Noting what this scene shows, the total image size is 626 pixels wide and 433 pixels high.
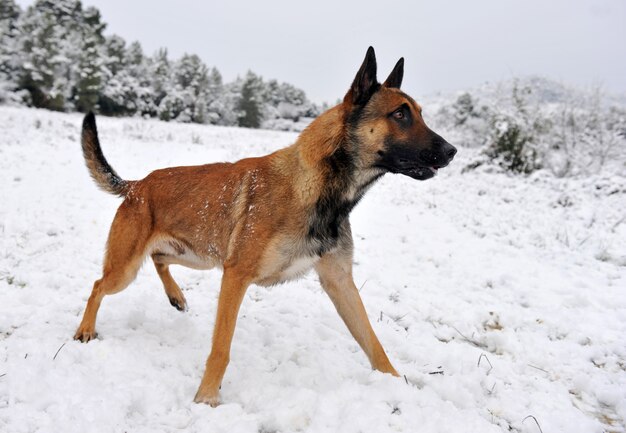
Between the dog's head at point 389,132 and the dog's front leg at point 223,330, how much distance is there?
139cm

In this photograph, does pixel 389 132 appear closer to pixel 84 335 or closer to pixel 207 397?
pixel 207 397

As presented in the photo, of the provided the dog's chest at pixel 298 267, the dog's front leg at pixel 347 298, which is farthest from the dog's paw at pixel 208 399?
the dog's front leg at pixel 347 298

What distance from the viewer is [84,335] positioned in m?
3.67

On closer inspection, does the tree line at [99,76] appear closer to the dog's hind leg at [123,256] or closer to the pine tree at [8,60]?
the pine tree at [8,60]

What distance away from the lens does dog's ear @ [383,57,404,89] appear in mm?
Result: 3699

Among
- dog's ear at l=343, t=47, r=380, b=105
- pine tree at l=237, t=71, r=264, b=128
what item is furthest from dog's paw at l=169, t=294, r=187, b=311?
pine tree at l=237, t=71, r=264, b=128

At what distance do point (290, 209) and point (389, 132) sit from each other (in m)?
1.02

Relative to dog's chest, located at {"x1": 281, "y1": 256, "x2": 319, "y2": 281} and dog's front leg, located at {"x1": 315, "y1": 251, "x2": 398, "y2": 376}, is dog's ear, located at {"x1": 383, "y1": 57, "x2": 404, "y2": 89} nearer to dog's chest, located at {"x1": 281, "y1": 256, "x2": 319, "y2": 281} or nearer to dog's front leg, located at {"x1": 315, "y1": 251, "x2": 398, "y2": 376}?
dog's front leg, located at {"x1": 315, "y1": 251, "x2": 398, "y2": 376}

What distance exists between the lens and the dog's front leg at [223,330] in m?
3.03

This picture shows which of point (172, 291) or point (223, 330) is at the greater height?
point (223, 330)

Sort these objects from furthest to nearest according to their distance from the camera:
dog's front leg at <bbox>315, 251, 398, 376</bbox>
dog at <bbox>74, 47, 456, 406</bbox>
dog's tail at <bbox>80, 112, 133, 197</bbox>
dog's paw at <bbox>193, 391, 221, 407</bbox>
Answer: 1. dog's tail at <bbox>80, 112, 133, 197</bbox>
2. dog's front leg at <bbox>315, 251, 398, 376</bbox>
3. dog at <bbox>74, 47, 456, 406</bbox>
4. dog's paw at <bbox>193, 391, 221, 407</bbox>

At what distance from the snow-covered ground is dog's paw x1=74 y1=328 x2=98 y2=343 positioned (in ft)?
0.38

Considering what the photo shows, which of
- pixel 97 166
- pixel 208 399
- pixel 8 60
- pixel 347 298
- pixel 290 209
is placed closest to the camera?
pixel 208 399

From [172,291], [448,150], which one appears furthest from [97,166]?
[448,150]
